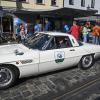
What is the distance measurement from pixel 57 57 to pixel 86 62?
162 cm

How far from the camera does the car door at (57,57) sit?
6828 millimetres

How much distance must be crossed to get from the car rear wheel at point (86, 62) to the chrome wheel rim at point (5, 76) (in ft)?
9.63

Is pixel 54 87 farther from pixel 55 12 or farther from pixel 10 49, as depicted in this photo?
pixel 55 12

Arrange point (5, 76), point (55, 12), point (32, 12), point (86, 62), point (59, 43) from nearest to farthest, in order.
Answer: point (5, 76) < point (59, 43) < point (86, 62) < point (32, 12) < point (55, 12)

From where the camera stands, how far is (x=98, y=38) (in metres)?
14.2

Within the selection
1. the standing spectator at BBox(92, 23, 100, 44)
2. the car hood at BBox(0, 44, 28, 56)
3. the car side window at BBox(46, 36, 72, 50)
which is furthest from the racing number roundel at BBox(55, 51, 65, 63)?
the standing spectator at BBox(92, 23, 100, 44)

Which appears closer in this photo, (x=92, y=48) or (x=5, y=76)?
(x=5, y=76)

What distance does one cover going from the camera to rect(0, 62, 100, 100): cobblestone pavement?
5.66 m

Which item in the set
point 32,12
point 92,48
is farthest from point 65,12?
point 92,48

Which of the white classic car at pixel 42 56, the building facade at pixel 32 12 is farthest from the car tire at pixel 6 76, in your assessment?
the building facade at pixel 32 12

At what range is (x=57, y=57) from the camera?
7.15 m

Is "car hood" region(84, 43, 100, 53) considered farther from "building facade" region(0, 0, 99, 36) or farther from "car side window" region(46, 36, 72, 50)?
"building facade" region(0, 0, 99, 36)

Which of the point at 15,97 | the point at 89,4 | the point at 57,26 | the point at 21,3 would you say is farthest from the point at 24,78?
the point at 89,4

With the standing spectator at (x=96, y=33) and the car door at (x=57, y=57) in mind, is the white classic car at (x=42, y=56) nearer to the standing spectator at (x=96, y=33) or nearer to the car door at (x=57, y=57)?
the car door at (x=57, y=57)
